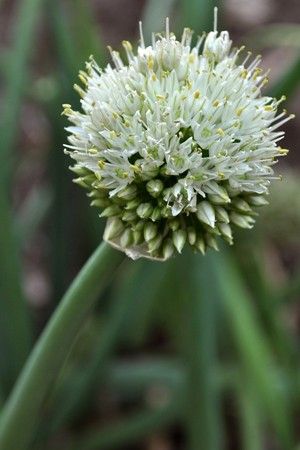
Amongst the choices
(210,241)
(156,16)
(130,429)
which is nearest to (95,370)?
(130,429)

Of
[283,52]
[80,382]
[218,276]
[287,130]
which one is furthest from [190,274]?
[283,52]

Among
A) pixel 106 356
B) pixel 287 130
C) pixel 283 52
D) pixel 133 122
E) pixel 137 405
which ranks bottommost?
pixel 137 405

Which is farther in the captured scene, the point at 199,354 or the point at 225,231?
the point at 199,354

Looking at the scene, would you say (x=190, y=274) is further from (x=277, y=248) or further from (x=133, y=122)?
(x=277, y=248)

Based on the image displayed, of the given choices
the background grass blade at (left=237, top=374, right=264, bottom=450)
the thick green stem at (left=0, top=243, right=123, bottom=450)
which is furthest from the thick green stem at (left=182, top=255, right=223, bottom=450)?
the thick green stem at (left=0, top=243, right=123, bottom=450)

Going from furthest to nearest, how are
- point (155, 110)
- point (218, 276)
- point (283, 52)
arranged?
point (283, 52) → point (218, 276) → point (155, 110)

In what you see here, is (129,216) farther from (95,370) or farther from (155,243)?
(95,370)
